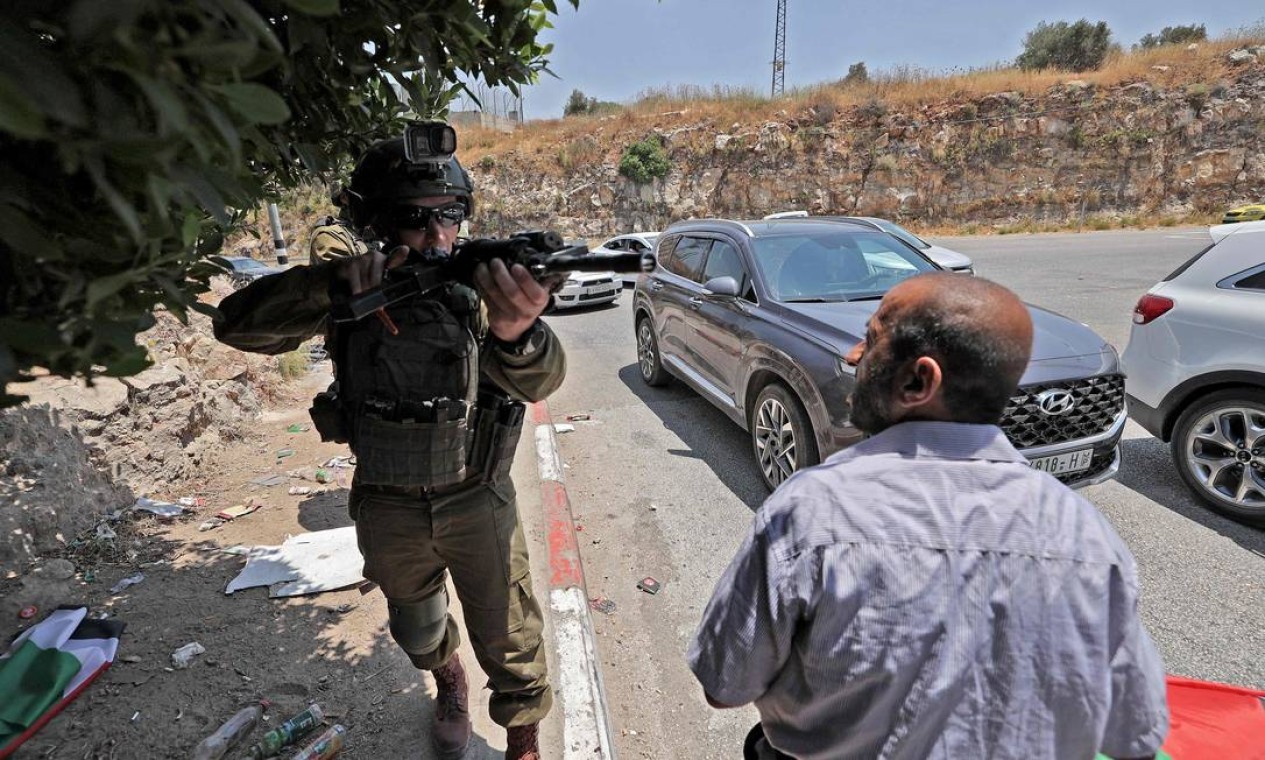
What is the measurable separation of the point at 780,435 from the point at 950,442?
3006 millimetres

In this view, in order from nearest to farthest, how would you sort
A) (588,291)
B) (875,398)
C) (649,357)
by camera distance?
(875,398)
(649,357)
(588,291)

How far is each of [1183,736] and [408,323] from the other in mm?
2335

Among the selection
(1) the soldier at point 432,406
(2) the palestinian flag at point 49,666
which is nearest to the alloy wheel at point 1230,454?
(1) the soldier at point 432,406

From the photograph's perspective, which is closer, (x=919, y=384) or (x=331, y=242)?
(x=919, y=384)

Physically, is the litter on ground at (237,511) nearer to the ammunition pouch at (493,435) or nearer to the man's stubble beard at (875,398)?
the ammunition pouch at (493,435)

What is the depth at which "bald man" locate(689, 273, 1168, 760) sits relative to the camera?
1.03 metres

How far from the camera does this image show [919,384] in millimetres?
1189

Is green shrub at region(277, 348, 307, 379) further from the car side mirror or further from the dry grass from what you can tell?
the dry grass

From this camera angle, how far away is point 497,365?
2.02 metres

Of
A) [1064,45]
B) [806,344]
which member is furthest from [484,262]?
[1064,45]

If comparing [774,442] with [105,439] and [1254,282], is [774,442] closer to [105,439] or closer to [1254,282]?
[1254,282]

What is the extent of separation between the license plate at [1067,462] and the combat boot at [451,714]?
3.01 meters

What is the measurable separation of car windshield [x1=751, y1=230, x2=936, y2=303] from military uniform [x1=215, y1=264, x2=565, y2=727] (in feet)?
9.59

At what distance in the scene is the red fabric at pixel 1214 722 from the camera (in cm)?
156
